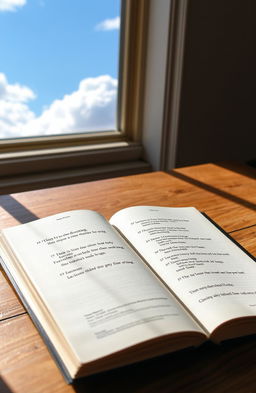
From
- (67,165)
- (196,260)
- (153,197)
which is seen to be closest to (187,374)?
(196,260)

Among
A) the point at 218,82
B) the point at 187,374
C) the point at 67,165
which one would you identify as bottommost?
the point at 67,165

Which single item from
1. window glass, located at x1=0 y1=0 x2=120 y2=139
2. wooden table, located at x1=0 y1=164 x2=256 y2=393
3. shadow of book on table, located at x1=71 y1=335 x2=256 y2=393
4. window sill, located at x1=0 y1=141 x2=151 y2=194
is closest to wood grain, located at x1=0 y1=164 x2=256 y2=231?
wooden table, located at x1=0 y1=164 x2=256 y2=393

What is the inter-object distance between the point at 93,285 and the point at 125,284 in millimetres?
41

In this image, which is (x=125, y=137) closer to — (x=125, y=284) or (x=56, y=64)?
(x=56, y=64)

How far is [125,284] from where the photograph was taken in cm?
57

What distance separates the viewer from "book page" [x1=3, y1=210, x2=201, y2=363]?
1.62 feet

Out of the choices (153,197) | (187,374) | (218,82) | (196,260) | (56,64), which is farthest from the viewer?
(218,82)

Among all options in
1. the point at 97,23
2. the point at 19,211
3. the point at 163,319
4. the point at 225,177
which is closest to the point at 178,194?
the point at 225,177

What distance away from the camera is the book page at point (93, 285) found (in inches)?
19.4

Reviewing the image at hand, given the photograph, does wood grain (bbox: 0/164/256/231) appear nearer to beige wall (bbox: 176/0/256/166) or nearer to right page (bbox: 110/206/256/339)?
right page (bbox: 110/206/256/339)

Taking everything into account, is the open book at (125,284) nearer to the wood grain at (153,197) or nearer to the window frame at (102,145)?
the wood grain at (153,197)

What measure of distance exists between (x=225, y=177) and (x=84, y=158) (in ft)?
2.22

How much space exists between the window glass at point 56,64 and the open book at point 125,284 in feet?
3.09

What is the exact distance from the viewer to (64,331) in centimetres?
50
